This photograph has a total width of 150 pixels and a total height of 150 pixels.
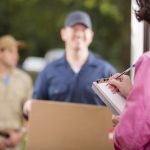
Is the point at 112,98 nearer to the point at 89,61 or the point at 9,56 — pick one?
the point at 89,61

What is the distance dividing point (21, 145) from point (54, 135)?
1746mm

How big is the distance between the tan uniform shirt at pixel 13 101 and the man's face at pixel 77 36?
0.99m

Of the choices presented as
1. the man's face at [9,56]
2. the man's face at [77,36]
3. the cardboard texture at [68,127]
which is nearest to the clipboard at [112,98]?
the cardboard texture at [68,127]

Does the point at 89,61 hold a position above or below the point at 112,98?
below

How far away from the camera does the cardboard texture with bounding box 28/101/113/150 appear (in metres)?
4.65

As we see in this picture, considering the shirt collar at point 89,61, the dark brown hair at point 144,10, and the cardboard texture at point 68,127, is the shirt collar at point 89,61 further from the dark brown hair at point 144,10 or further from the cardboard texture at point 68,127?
the dark brown hair at point 144,10

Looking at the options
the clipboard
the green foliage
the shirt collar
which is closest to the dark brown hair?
the clipboard

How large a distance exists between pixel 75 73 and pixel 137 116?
Answer: 2540 millimetres

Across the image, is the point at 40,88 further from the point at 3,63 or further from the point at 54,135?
the point at 3,63

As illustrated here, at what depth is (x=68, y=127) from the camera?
15.4 ft

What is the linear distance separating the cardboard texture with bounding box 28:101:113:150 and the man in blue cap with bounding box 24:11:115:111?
46 centimetres

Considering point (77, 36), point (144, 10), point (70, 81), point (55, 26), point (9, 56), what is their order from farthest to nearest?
point (55, 26)
point (9, 56)
point (77, 36)
point (70, 81)
point (144, 10)

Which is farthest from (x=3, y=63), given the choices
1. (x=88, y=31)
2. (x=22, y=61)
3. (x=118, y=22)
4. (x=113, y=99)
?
(x=22, y=61)

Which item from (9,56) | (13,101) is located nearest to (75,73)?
(13,101)
